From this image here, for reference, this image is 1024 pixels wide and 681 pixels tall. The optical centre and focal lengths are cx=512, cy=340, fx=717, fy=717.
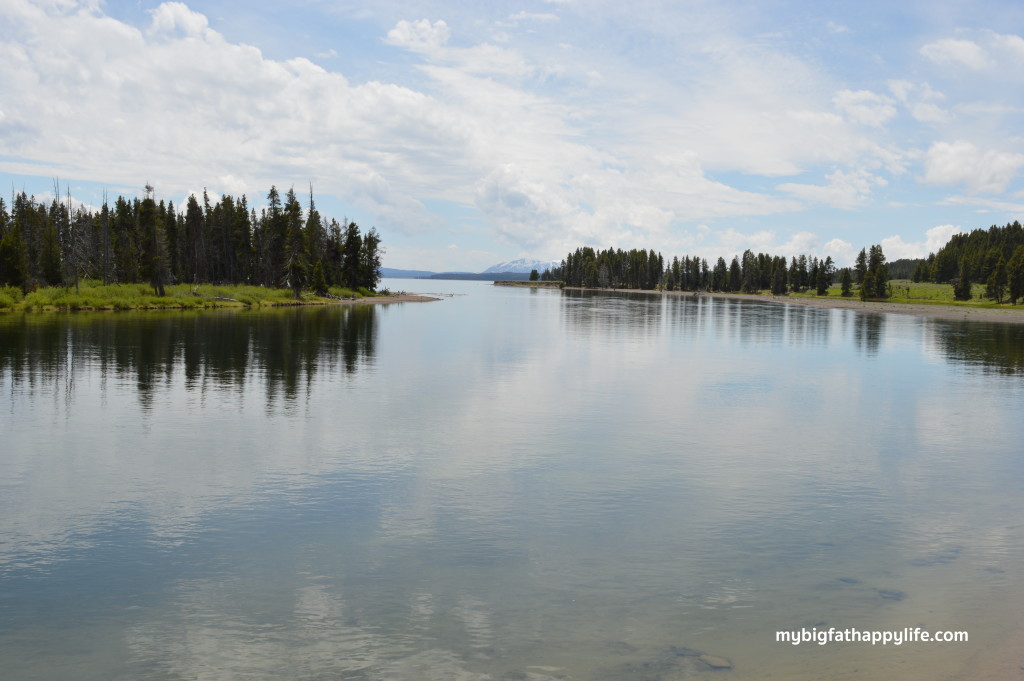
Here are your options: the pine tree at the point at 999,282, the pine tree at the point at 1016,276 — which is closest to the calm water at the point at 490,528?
the pine tree at the point at 1016,276

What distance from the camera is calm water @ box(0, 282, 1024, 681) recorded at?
36.7 feet

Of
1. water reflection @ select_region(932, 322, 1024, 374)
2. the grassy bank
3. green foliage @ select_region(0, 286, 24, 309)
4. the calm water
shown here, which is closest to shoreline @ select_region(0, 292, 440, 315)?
the grassy bank

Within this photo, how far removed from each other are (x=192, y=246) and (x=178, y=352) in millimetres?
118417

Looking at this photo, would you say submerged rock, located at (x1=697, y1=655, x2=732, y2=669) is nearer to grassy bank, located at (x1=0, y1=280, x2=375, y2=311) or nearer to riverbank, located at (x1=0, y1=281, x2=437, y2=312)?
riverbank, located at (x1=0, y1=281, x2=437, y2=312)

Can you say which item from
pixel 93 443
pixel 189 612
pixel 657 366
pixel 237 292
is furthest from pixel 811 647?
pixel 237 292

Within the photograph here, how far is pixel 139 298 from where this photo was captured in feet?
317

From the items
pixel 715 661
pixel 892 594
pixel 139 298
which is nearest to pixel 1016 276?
pixel 139 298

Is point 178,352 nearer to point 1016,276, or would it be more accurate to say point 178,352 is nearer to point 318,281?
point 318,281

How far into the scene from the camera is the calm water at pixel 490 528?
11.2 meters

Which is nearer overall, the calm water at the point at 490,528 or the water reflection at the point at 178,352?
the calm water at the point at 490,528

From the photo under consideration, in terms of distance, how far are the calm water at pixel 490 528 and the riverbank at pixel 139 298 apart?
2226 inches

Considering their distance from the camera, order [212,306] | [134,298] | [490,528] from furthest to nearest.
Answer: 1. [212,306]
2. [134,298]
3. [490,528]

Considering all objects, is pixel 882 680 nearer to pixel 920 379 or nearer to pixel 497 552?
pixel 497 552

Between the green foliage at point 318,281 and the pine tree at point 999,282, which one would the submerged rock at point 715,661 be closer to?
the green foliage at point 318,281
